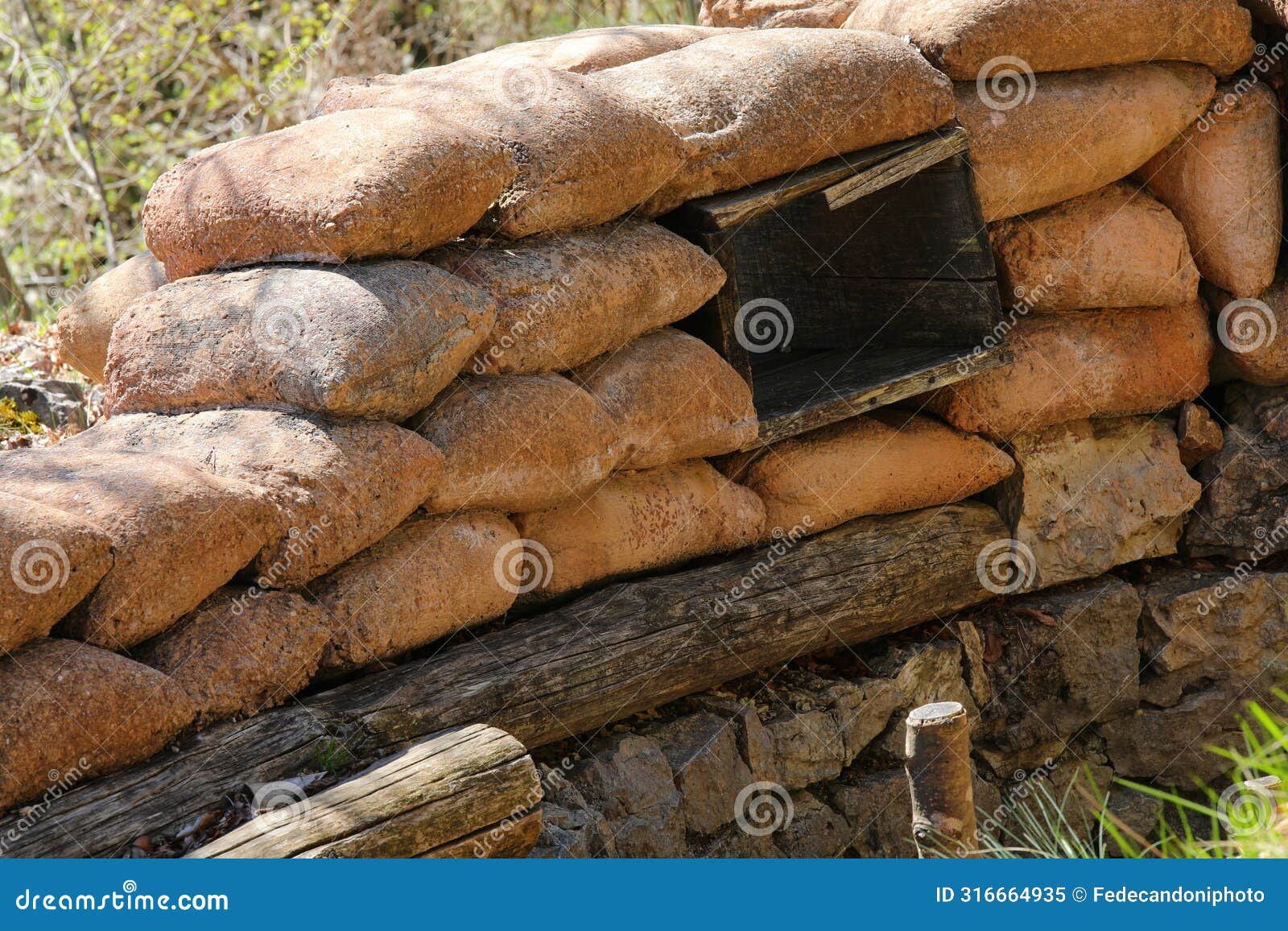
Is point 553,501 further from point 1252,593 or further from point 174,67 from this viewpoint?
point 174,67

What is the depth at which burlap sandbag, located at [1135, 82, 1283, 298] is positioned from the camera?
205 inches

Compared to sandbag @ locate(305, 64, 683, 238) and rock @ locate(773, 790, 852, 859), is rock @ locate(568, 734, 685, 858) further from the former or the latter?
sandbag @ locate(305, 64, 683, 238)

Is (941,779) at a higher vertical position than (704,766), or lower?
higher

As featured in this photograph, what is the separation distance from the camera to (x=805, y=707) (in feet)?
15.2

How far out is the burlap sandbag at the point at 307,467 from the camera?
335 cm

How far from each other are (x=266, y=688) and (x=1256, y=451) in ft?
13.9

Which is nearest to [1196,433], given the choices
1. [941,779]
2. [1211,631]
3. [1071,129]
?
[1211,631]

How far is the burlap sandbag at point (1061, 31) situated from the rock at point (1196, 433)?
4.69 ft

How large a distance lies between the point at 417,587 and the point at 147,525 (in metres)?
0.79

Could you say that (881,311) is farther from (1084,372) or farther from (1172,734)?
(1172,734)

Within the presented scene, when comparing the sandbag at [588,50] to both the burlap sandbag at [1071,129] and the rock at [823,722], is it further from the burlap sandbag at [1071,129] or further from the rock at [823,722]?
the rock at [823,722]

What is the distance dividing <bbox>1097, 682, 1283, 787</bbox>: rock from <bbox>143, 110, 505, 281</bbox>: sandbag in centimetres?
360

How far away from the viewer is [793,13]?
5367mm

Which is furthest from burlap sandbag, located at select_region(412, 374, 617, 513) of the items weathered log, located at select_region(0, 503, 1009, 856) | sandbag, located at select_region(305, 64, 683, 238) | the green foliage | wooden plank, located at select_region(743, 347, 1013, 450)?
the green foliage
